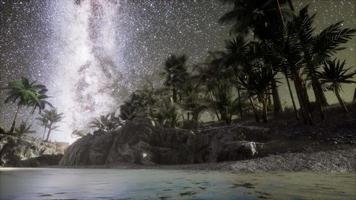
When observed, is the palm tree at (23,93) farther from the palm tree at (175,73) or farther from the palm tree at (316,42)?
the palm tree at (316,42)

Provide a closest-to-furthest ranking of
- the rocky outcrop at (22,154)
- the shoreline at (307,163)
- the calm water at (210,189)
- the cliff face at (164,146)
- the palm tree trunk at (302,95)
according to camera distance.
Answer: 1. the calm water at (210,189)
2. the shoreline at (307,163)
3. the cliff face at (164,146)
4. the palm tree trunk at (302,95)
5. the rocky outcrop at (22,154)

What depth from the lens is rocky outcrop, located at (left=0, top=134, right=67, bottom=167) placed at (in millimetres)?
46344

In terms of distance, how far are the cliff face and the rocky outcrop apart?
1456 cm

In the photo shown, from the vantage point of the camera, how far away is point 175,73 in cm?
5016

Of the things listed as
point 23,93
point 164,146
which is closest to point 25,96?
point 23,93

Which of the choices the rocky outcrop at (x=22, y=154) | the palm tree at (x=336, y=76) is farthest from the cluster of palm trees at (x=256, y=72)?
the rocky outcrop at (x=22, y=154)

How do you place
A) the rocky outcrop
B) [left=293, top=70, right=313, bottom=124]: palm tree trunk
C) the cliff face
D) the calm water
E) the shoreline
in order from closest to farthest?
the calm water < the shoreline < the cliff face < [left=293, top=70, right=313, bottom=124]: palm tree trunk < the rocky outcrop

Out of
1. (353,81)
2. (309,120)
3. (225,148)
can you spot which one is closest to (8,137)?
(225,148)

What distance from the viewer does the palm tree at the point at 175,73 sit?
49094 mm

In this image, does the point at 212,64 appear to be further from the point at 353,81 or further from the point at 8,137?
the point at 8,137

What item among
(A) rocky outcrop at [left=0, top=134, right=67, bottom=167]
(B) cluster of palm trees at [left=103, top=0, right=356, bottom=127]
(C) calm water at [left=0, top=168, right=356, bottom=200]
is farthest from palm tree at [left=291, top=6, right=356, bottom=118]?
(A) rocky outcrop at [left=0, top=134, right=67, bottom=167]

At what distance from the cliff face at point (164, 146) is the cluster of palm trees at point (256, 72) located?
13.6ft

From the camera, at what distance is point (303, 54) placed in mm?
24766

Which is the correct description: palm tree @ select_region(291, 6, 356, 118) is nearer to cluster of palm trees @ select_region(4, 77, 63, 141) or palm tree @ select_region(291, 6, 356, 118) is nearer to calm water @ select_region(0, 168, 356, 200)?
calm water @ select_region(0, 168, 356, 200)
